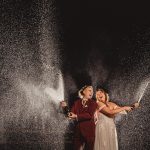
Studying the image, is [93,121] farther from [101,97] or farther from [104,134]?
[101,97]

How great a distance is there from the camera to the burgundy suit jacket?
6770 mm

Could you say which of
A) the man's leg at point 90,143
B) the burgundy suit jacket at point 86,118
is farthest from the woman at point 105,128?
the man's leg at point 90,143

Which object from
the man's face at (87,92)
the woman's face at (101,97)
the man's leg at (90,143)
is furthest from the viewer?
the woman's face at (101,97)

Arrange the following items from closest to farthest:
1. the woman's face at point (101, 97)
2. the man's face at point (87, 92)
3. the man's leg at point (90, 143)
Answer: the man's leg at point (90, 143)
the man's face at point (87, 92)
the woman's face at point (101, 97)

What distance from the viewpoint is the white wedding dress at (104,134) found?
7094mm

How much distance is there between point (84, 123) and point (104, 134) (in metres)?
0.56

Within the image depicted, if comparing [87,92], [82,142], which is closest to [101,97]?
[87,92]

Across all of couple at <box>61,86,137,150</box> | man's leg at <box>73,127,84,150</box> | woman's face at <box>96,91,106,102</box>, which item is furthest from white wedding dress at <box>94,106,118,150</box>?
man's leg at <box>73,127,84,150</box>

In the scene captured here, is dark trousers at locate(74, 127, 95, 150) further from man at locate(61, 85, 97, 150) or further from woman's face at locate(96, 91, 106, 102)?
woman's face at locate(96, 91, 106, 102)

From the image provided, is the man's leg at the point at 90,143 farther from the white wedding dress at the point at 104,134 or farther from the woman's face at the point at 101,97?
the woman's face at the point at 101,97

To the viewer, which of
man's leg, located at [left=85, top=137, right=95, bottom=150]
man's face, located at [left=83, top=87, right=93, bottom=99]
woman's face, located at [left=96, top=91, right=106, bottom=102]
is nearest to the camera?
man's leg, located at [left=85, top=137, right=95, bottom=150]

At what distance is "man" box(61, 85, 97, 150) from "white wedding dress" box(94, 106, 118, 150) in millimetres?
318

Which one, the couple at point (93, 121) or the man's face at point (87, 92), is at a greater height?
the man's face at point (87, 92)

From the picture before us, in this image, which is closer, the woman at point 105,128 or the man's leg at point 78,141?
the man's leg at point 78,141
